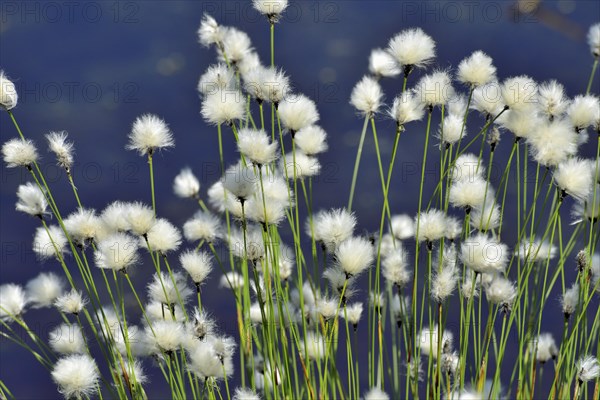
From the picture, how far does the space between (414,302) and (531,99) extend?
0.53m

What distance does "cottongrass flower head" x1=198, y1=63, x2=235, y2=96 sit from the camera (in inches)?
75.3

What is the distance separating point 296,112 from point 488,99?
0.48m

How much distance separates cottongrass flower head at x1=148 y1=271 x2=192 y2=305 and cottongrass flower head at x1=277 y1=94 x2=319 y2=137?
0.49m

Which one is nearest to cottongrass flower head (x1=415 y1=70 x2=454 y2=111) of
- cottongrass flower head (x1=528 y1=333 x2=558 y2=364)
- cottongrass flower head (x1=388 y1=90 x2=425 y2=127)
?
cottongrass flower head (x1=388 y1=90 x2=425 y2=127)

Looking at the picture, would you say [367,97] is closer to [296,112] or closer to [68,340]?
[296,112]

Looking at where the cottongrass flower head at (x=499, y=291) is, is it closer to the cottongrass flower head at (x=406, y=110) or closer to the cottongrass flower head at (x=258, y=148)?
the cottongrass flower head at (x=406, y=110)

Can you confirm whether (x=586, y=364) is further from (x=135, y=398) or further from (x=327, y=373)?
(x=135, y=398)

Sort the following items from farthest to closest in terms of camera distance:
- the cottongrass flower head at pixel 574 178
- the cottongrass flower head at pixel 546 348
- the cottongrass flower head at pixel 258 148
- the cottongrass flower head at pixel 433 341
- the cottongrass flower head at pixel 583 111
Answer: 1. the cottongrass flower head at pixel 546 348
2. the cottongrass flower head at pixel 433 341
3. the cottongrass flower head at pixel 583 111
4. the cottongrass flower head at pixel 574 178
5. the cottongrass flower head at pixel 258 148

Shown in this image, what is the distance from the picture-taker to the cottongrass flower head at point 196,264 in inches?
74.7

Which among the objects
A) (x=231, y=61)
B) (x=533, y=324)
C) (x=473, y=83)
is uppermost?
(x=231, y=61)

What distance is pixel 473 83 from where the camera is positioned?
6.22 ft

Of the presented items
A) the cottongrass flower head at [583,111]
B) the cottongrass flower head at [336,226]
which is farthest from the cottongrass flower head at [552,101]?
the cottongrass flower head at [336,226]

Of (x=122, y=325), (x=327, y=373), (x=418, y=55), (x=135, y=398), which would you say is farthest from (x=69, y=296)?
(x=418, y=55)

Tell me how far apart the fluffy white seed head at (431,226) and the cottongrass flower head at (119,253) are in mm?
636
